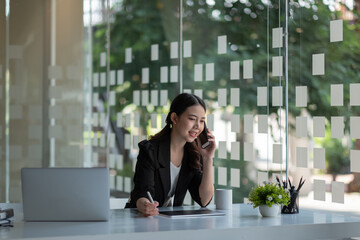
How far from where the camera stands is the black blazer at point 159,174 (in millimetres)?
3545

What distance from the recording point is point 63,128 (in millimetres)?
5844

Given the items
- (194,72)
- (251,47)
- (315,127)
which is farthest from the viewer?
(194,72)

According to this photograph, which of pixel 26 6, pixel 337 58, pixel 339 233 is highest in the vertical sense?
pixel 26 6

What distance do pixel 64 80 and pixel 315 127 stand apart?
274cm

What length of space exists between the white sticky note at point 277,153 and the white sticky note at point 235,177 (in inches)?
18.4

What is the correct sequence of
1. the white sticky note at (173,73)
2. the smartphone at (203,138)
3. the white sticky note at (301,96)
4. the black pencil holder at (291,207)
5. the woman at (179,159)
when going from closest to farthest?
the black pencil holder at (291,207) → the woman at (179,159) → the smartphone at (203,138) → the white sticky note at (301,96) → the white sticky note at (173,73)

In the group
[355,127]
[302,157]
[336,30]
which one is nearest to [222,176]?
[302,157]

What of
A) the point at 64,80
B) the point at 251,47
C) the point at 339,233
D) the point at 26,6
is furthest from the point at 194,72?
the point at 339,233

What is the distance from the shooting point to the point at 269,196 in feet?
10.3

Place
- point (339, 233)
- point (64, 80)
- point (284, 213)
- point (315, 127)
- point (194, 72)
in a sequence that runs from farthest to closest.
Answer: point (64, 80)
point (194, 72)
point (315, 127)
point (284, 213)
point (339, 233)

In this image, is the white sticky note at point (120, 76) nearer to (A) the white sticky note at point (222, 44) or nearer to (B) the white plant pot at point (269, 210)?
(A) the white sticky note at point (222, 44)

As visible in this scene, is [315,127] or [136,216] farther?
[315,127]

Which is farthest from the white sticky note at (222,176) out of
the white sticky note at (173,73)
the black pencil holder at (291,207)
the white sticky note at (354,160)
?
the black pencil holder at (291,207)

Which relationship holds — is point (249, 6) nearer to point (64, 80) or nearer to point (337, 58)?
point (337, 58)
